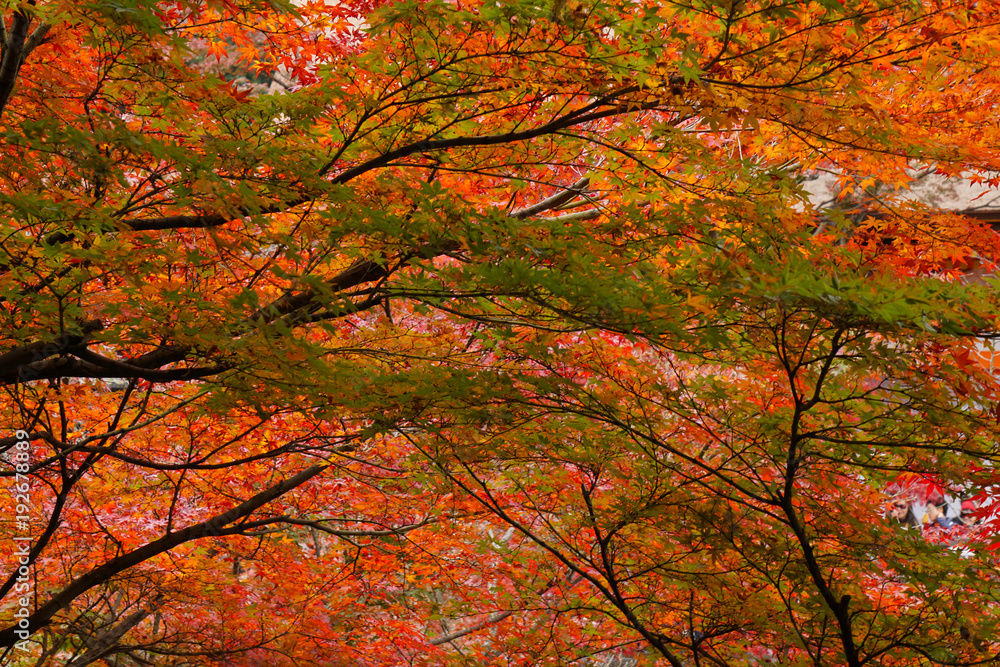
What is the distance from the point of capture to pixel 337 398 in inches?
140

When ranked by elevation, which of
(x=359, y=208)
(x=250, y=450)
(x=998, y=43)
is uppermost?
(x=998, y=43)

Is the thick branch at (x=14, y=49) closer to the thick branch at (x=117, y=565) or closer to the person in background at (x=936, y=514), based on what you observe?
the thick branch at (x=117, y=565)

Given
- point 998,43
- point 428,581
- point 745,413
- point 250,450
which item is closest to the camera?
point 998,43

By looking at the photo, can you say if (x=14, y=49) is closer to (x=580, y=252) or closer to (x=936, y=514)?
(x=580, y=252)

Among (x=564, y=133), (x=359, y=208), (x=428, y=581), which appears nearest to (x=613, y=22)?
(x=564, y=133)

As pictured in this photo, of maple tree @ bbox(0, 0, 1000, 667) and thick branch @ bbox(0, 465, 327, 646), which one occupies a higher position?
maple tree @ bbox(0, 0, 1000, 667)

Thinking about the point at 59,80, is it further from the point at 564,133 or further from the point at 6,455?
the point at 6,455

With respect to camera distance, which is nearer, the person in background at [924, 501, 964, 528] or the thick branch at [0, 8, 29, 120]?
the thick branch at [0, 8, 29, 120]

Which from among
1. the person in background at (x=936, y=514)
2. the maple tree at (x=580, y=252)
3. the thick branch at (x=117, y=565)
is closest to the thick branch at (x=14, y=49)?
the maple tree at (x=580, y=252)

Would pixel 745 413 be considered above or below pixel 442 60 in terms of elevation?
below

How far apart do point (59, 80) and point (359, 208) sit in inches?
70.8

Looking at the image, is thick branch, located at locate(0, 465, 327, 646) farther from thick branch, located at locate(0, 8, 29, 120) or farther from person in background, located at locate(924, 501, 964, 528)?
person in background, located at locate(924, 501, 964, 528)

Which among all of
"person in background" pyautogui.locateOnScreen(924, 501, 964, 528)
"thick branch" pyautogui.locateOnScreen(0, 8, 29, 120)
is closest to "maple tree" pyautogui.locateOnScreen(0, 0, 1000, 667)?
"thick branch" pyautogui.locateOnScreen(0, 8, 29, 120)

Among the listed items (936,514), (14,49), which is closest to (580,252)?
(14,49)
